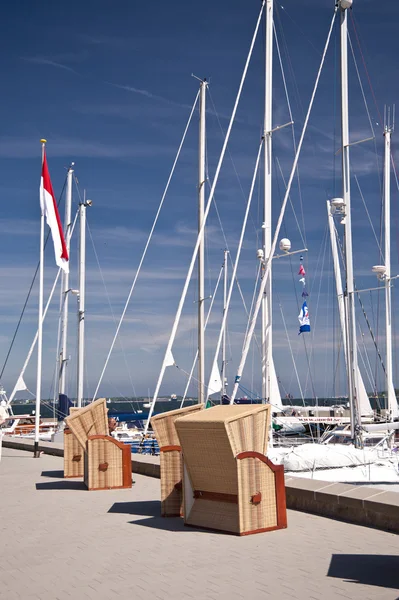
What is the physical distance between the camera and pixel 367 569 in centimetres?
576

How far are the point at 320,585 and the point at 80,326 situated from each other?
76.6ft

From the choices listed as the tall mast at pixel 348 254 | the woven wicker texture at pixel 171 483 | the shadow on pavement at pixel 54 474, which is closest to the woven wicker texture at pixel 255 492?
the woven wicker texture at pixel 171 483

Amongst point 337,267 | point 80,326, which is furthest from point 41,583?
point 337,267

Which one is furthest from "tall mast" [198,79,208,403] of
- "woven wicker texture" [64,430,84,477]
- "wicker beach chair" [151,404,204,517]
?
"wicker beach chair" [151,404,204,517]

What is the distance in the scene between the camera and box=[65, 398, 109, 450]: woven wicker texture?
11500 mm

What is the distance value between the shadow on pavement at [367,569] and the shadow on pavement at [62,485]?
6228mm

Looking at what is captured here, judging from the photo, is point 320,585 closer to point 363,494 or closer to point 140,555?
point 140,555

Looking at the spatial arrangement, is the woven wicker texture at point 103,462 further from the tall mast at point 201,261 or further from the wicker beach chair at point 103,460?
the tall mast at point 201,261

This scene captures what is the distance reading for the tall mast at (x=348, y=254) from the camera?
55.8ft

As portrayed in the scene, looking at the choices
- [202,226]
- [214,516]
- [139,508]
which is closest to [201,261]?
[202,226]

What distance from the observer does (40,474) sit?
46.1 feet

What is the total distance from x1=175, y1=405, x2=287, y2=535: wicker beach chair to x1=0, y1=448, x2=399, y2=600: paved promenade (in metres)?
0.21

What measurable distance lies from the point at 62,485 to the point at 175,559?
6176 millimetres

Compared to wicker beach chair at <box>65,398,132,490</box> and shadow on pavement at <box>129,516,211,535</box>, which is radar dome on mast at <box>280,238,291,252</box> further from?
shadow on pavement at <box>129,516,211,535</box>
